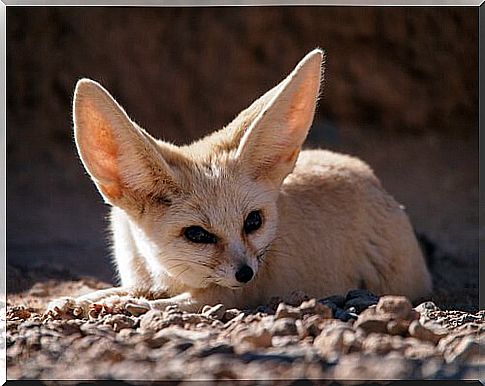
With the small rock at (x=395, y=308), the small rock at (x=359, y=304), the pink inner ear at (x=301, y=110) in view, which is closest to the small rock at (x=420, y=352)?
the small rock at (x=395, y=308)

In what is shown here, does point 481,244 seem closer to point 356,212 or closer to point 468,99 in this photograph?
point 356,212

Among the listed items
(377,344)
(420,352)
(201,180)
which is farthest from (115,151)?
(420,352)

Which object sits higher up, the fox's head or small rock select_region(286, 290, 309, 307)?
the fox's head

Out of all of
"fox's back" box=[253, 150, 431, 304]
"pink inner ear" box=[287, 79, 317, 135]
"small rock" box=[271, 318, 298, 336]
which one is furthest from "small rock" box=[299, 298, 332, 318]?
"pink inner ear" box=[287, 79, 317, 135]

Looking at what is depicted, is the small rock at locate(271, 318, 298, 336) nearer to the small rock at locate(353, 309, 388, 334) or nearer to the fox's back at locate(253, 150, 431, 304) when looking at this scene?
the small rock at locate(353, 309, 388, 334)

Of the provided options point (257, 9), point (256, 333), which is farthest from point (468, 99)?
point (256, 333)

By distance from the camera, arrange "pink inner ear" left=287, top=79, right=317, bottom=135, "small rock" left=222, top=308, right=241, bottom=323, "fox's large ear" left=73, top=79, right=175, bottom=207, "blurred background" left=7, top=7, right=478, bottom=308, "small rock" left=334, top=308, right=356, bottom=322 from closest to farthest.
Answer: "small rock" left=334, top=308, right=356, bottom=322, "small rock" left=222, top=308, right=241, bottom=323, "fox's large ear" left=73, top=79, right=175, bottom=207, "pink inner ear" left=287, top=79, right=317, bottom=135, "blurred background" left=7, top=7, right=478, bottom=308

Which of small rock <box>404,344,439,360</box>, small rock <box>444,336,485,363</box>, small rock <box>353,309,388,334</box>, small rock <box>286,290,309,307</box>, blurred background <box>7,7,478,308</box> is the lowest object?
small rock <box>444,336,485,363</box>

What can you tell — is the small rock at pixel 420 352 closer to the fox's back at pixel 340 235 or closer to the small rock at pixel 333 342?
the small rock at pixel 333 342

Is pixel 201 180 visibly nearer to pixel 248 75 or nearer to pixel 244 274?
pixel 244 274
